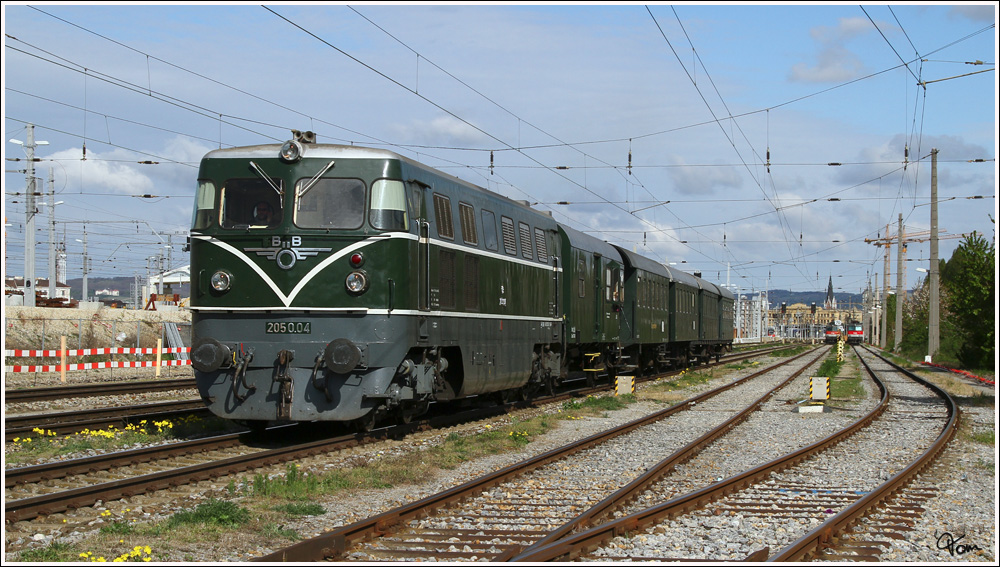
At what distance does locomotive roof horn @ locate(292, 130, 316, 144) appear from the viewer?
13.0m

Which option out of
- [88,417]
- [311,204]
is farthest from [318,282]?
[88,417]

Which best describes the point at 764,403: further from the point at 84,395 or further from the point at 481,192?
the point at 84,395

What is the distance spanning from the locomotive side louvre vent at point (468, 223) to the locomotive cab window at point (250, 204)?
133 inches

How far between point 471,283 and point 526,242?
337cm

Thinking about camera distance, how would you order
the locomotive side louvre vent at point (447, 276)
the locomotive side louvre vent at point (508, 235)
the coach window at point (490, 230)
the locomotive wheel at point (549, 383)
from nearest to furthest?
the locomotive side louvre vent at point (447, 276) → the coach window at point (490, 230) → the locomotive side louvre vent at point (508, 235) → the locomotive wheel at point (549, 383)

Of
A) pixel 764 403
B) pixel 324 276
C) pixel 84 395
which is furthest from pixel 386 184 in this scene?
pixel 764 403

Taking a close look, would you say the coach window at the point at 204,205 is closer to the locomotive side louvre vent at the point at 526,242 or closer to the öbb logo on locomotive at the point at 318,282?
the öbb logo on locomotive at the point at 318,282

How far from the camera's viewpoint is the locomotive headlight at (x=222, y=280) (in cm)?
1252

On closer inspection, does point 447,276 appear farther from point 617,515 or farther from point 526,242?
point 617,515

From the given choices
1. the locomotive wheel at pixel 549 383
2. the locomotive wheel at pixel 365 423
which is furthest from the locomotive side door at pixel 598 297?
the locomotive wheel at pixel 365 423

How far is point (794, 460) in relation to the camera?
41.4ft

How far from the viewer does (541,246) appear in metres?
19.4

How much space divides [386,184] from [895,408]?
14.7 meters

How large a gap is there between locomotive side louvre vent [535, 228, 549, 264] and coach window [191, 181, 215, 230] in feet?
25.4
